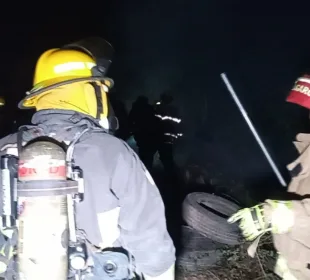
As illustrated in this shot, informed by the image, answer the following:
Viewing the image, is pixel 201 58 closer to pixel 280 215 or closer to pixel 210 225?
pixel 210 225

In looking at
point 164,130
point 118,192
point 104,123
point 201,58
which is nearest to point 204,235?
point 164,130

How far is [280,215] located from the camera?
320 cm

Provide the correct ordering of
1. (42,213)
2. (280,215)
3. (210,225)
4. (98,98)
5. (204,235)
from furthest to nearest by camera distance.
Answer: (204,235) < (210,225) < (280,215) < (98,98) < (42,213)

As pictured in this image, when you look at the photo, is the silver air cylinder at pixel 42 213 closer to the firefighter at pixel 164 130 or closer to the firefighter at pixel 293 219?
A: the firefighter at pixel 293 219

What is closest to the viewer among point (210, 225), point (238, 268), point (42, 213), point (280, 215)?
point (42, 213)

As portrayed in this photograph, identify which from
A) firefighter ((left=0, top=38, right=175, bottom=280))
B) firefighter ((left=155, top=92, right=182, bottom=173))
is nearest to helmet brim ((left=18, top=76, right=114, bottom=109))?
firefighter ((left=0, top=38, right=175, bottom=280))

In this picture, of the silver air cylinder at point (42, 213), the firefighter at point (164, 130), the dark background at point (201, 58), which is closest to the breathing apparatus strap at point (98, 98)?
the silver air cylinder at point (42, 213)

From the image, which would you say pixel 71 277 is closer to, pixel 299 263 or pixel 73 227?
pixel 73 227

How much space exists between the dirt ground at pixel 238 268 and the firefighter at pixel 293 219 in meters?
1.91

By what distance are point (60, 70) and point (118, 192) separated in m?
0.63

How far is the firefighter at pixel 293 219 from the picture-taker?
3213 millimetres

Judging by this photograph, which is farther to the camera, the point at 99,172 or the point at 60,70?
the point at 60,70

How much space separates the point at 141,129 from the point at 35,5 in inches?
300

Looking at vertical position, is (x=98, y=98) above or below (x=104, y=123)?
above
